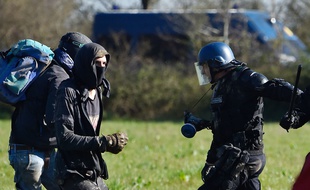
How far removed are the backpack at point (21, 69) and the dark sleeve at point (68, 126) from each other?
2.94ft

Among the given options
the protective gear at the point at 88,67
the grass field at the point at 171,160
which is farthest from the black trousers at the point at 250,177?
the grass field at the point at 171,160

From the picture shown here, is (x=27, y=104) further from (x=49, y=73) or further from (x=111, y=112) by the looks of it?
(x=111, y=112)

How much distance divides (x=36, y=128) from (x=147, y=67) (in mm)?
23405

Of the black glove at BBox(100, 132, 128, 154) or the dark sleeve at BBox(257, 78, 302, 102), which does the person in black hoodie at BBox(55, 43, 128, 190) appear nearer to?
the black glove at BBox(100, 132, 128, 154)

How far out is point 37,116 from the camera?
23.0 feet

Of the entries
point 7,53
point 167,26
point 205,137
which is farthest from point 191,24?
point 7,53

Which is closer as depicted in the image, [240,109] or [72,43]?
[240,109]

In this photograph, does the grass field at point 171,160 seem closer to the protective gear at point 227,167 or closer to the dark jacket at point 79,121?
the protective gear at point 227,167

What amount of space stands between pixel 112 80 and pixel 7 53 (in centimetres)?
2251

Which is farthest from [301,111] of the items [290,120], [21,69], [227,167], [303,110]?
Result: [21,69]

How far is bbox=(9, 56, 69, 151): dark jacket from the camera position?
6.95 m

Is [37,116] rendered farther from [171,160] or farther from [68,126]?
[171,160]

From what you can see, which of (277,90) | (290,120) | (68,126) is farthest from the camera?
(277,90)

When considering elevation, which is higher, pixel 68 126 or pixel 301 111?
pixel 301 111
